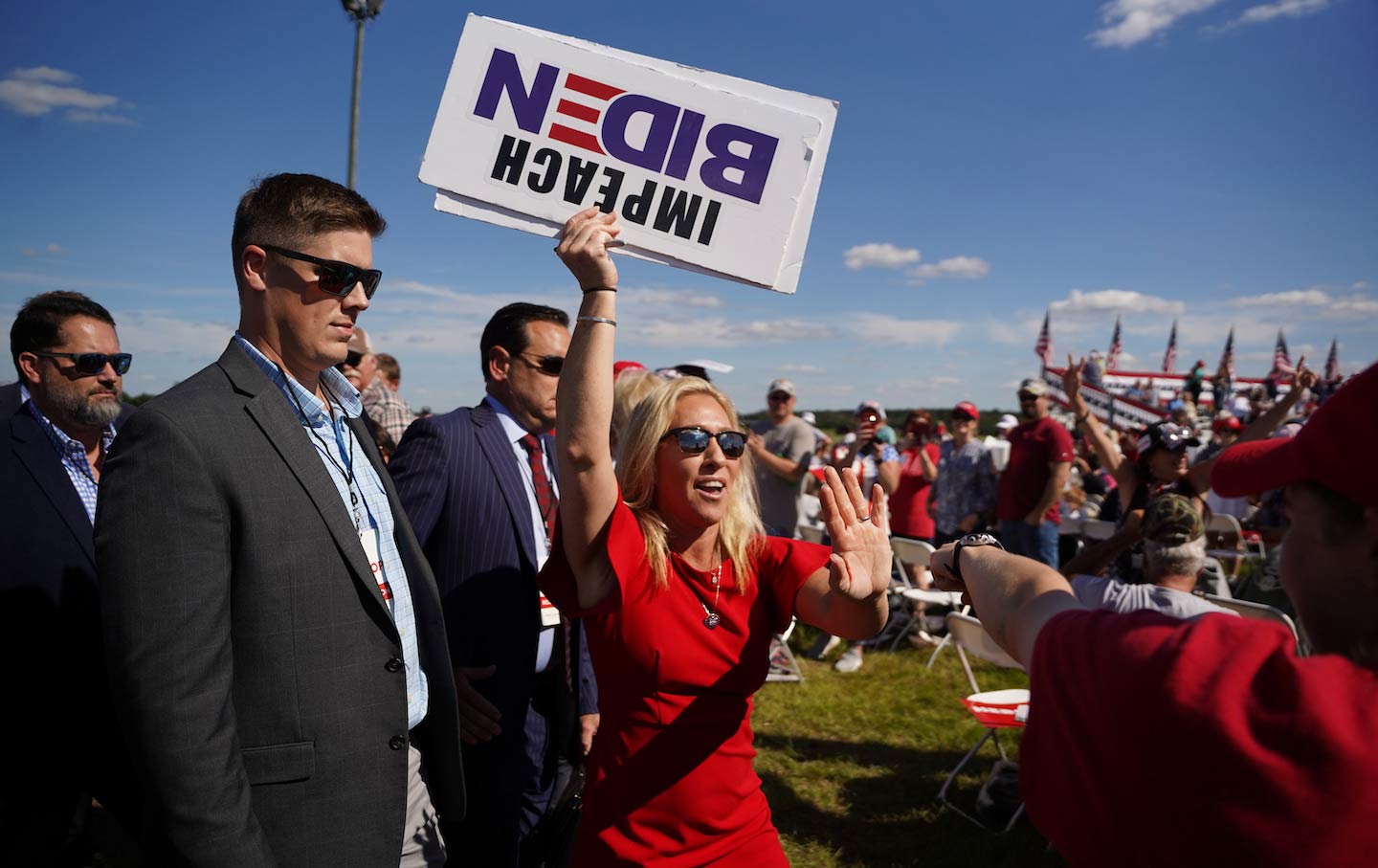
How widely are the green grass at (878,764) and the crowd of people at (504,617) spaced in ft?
6.14

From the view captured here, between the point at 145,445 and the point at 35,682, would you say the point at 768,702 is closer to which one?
the point at 35,682

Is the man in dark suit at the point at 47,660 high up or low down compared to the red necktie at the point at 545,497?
down

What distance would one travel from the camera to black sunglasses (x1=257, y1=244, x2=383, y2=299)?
1.86 meters

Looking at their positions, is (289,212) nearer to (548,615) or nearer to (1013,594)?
(548,615)

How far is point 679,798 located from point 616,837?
0.61ft

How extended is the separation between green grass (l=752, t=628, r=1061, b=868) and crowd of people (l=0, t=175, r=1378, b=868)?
6.14ft

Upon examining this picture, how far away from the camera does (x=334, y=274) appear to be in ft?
6.26

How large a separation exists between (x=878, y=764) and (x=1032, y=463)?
3.40 metres

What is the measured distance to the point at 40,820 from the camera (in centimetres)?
278

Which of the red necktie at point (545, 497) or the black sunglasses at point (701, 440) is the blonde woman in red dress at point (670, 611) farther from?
the red necktie at point (545, 497)

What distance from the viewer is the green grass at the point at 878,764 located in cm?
433

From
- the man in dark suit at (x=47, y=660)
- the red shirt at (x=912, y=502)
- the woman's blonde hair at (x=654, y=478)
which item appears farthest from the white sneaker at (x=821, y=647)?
the man in dark suit at (x=47, y=660)

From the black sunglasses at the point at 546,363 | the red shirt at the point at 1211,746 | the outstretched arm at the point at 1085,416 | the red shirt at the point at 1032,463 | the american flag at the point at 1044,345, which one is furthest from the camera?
the american flag at the point at 1044,345

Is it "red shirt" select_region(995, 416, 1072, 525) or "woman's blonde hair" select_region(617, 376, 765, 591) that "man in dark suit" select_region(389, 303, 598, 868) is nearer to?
"woman's blonde hair" select_region(617, 376, 765, 591)
